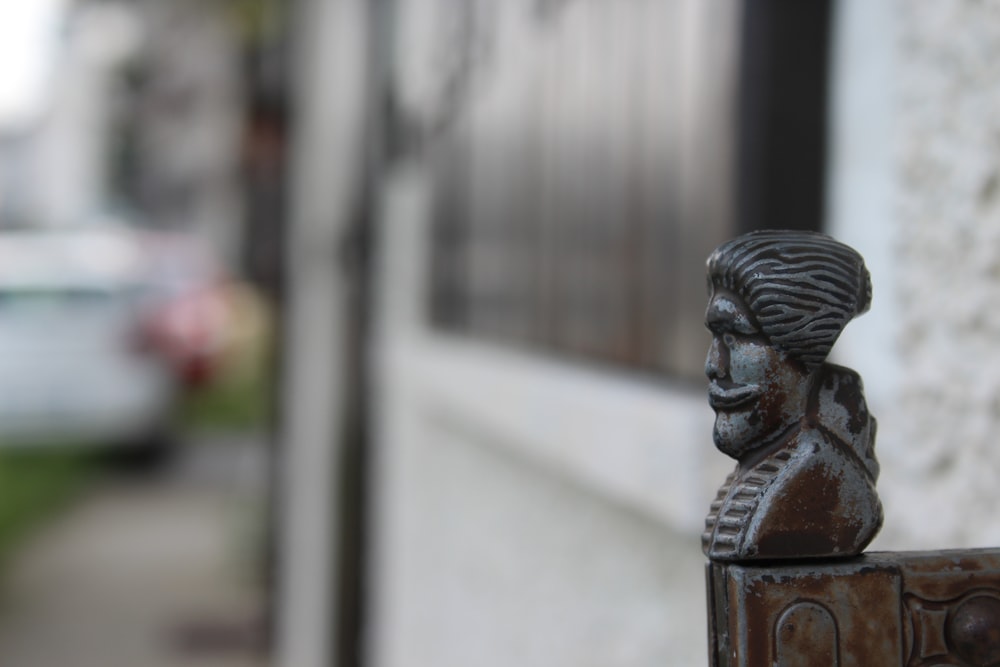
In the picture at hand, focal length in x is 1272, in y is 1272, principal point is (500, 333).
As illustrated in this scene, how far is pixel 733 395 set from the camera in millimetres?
513

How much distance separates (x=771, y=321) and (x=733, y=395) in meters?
0.03

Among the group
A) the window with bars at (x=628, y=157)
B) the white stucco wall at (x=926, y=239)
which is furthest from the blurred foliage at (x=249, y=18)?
the white stucco wall at (x=926, y=239)

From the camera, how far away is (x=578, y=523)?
1479 mm

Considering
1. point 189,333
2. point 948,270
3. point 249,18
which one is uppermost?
point 249,18

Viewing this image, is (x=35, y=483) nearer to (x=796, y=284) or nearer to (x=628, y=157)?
(x=628, y=157)

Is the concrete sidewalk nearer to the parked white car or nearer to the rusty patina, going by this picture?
the parked white car

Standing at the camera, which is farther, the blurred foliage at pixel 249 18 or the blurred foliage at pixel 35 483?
the blurred foliage at pixel 249 18

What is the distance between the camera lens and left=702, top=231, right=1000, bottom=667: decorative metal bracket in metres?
0.50

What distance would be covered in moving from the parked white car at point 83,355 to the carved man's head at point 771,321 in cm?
989

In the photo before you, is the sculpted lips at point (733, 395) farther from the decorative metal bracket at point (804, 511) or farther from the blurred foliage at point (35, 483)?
the blurred foliage at point (35, 483)

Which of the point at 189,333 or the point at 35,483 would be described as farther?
the point at 189,333

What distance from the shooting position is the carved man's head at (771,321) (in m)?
0.50

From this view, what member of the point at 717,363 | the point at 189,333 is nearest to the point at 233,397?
the point at 189,333

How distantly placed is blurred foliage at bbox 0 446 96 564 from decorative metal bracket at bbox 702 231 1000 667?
8.21 m
